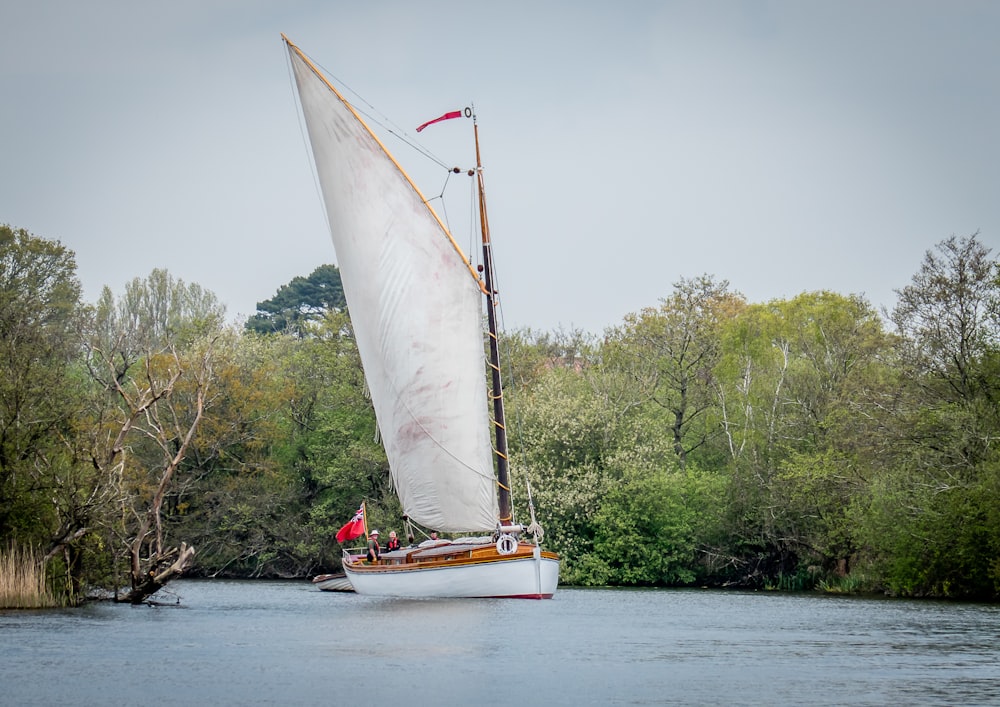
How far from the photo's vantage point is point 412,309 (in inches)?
1563

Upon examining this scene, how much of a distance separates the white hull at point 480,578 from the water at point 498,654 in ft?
1.63

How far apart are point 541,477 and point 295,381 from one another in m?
16.3

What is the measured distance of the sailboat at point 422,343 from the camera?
130 feet

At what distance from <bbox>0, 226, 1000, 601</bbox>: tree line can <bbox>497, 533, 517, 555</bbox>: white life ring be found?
878 centimetres

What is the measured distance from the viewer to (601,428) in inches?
2243

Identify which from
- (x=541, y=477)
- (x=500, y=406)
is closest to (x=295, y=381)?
(x=541, y=477)

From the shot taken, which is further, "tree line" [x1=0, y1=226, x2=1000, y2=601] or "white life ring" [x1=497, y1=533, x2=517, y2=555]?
"white life ring" [x1=497, y1=533, x2=517, y2=555]

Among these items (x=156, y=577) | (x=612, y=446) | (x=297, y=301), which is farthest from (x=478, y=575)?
A: (x=297, y=301)

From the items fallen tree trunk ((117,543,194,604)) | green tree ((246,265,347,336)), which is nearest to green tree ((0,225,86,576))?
fallen tree trunk ((117,543,194,604))

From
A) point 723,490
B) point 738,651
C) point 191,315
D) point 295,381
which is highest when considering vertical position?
point 191,315

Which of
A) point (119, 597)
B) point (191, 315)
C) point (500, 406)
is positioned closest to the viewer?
point (119, 597)

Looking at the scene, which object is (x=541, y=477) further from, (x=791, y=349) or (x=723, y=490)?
(x=791, y=349)

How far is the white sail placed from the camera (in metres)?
39.6

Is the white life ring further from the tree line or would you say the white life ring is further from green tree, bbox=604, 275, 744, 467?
green tree, bbox=604, 275, 744, 467
